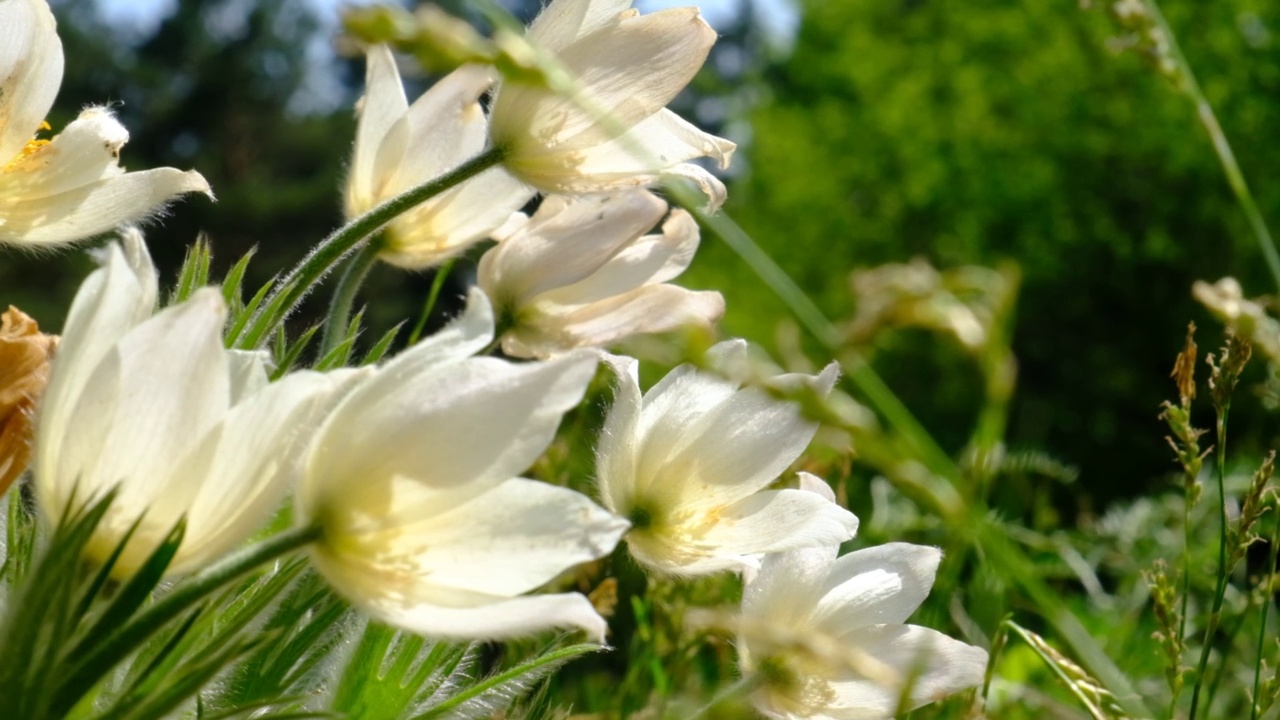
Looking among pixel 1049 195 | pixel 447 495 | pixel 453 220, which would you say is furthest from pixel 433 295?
pixel 1049 195

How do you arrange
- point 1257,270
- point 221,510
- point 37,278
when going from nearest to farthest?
point 221,510, point 1257,270, point 37,278

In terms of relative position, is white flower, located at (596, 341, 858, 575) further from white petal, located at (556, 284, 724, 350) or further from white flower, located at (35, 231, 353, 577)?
white flower, located at (35, 231, 353, 577)

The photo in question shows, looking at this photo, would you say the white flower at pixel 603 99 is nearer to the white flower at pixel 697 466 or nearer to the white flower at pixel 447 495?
the white flower at pixel 697 466

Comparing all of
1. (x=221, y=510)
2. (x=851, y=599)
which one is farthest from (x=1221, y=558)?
(x=221, y=510)

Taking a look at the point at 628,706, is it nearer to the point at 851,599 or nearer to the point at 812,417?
the point at 851,599

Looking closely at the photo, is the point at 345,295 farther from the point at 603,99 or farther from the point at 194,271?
the point at 603,99

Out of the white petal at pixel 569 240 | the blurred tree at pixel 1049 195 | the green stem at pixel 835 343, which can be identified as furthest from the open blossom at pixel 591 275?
the blurred tree at pixel 1049 195
